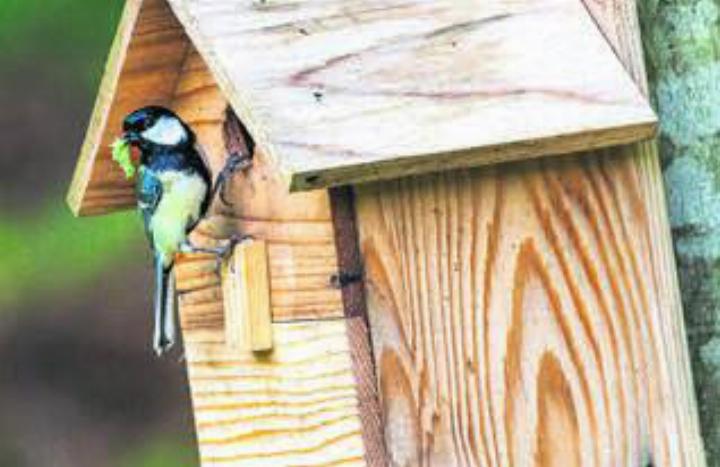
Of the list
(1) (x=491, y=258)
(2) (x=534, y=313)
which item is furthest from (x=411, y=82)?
(2) (x=534, y=313)

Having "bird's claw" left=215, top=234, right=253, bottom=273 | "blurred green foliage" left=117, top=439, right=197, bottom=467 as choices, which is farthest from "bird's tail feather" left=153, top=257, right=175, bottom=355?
"blurred green foliage" left=117, top=439, right=197, bottom=467

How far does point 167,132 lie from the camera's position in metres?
4.05

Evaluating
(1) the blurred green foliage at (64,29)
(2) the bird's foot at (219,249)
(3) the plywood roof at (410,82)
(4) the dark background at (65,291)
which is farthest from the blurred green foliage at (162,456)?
(3) the plywood roof at (410,82)

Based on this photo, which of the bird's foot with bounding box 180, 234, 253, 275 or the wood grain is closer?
the wood grain

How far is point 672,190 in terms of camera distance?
144 inches

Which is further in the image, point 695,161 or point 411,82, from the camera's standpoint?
point 695,161

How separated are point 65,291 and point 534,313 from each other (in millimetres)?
4950

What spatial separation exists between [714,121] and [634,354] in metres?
0.40

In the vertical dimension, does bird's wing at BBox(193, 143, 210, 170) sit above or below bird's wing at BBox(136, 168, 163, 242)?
above

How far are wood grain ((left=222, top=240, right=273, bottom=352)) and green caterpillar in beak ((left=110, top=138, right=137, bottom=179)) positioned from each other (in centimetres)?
42

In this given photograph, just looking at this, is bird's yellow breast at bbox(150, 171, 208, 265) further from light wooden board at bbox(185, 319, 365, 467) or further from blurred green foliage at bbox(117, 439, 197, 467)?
blurred green foliage at bbox(117, 439, 197, 467)

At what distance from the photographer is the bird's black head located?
3.96 meters

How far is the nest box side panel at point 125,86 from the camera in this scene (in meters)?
3.84

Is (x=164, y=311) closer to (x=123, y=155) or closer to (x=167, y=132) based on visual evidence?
(x=123, y=155)
